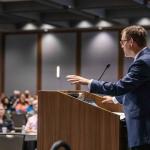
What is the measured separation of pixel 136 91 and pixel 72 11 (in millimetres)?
11408

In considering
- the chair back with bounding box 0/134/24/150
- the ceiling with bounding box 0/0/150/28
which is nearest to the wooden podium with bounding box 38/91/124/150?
the chair back with bounding box 0/134/24/150

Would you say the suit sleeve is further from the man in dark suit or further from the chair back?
the chair back

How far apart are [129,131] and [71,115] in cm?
51

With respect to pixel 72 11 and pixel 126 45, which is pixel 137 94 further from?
pixel 72 11

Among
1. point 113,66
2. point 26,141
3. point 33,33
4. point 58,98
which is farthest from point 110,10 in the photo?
point 58,98

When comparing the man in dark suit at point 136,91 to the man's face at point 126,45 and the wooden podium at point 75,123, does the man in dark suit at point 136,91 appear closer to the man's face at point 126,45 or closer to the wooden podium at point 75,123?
the man's face at point 126,45

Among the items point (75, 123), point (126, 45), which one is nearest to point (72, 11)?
point (75, 123)

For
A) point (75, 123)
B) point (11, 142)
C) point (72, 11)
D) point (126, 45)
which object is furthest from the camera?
point (72, 11)

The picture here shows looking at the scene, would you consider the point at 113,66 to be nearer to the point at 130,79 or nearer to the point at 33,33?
the point at 33,33

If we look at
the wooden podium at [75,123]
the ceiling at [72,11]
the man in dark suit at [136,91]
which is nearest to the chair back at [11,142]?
the wooden podium at [75,123]

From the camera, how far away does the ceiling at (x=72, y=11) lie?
13.0 m

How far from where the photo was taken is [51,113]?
11.4 feet

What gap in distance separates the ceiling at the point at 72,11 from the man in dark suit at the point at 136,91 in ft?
31.2

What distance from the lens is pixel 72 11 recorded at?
46.7 ft
